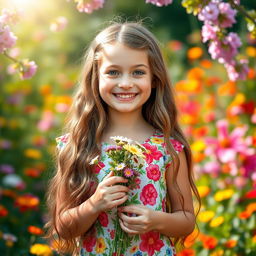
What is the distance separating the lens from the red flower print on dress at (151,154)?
2031mm

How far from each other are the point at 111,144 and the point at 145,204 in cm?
25

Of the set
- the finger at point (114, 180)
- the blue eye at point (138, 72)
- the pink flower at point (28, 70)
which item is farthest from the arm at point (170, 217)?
the pink flower at point (28, 70)

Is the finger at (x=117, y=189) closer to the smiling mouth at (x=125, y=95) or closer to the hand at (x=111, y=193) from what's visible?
the hand at (x=111, y=193)

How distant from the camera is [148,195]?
1999 millimetres

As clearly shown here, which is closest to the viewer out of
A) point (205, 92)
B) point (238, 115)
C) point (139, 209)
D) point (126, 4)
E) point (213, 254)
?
point (139, 209)

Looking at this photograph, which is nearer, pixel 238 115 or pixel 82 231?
pixel 82 231

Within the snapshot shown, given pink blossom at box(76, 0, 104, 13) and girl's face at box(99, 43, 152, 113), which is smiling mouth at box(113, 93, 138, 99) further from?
pink blossom at box(76, 0, 104, 13)

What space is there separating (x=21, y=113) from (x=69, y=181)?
3102 millimetres

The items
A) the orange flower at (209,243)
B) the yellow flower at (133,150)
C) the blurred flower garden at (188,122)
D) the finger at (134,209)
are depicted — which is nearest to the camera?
the yellow flower at (133,150)

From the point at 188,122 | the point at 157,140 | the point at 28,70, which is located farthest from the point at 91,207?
the point at 188,122

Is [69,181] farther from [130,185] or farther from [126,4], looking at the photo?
[126,4]

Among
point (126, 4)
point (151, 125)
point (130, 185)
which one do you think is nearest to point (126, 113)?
point (151, 125)

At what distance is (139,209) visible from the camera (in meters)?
1.89

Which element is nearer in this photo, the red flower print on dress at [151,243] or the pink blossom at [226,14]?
the red flower print on dress at [151,243]
